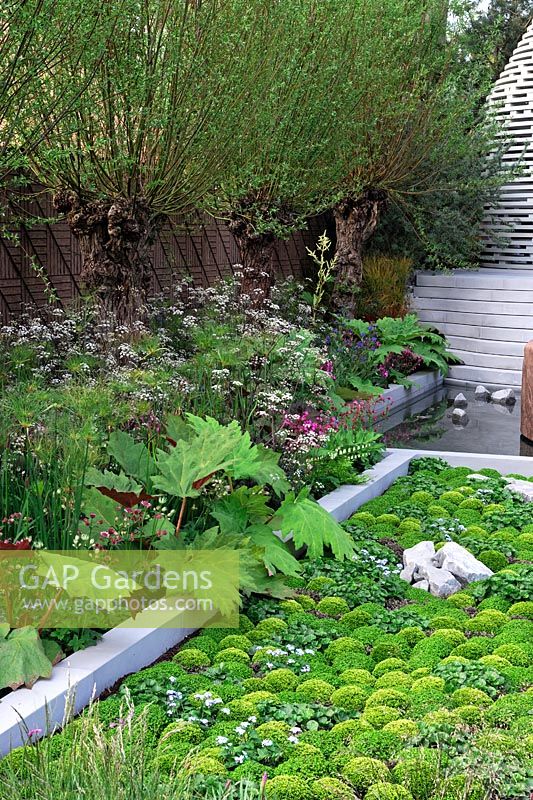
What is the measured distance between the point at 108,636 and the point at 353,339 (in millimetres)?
9451

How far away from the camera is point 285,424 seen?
6465 mm

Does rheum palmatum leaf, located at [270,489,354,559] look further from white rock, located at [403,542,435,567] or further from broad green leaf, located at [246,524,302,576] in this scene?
white rock, located at [403,542,435,567]

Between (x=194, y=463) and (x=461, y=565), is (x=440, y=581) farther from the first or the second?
(x=194, y=463)

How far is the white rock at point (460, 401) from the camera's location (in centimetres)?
1256

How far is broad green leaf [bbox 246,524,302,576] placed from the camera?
487cm

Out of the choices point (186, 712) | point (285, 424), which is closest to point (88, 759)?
point (186, 712)

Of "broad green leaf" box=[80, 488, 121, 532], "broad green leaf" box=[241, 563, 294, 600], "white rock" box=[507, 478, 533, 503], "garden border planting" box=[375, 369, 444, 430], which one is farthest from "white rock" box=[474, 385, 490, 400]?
"broad green leaf" box=[80, 488, 121, 532]

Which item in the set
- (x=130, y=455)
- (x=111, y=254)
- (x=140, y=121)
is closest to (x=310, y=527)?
(x=130, y=455)

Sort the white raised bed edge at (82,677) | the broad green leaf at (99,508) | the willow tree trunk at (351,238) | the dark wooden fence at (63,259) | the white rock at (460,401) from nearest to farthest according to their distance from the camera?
the white raised bed edge at (82,677) → the broad green leaf at (99,508) → the dark wooden fence at (63,259) → the white rock at (460,401) → the willow tree trunk at (351,238)

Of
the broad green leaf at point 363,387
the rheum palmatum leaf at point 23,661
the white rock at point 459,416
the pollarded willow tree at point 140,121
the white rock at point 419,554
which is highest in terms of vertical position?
the pollarded willow tree at point 140,121

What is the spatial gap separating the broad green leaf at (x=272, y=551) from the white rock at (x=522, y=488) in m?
2.59

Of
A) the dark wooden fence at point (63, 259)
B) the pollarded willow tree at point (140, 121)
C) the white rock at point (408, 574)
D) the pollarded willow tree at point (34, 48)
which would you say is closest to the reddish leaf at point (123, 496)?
the white rock at point (408, 574)

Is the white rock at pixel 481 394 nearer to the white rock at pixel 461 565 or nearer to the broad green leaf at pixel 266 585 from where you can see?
the white rock at pixel 461 565

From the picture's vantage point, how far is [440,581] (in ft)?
16.9
